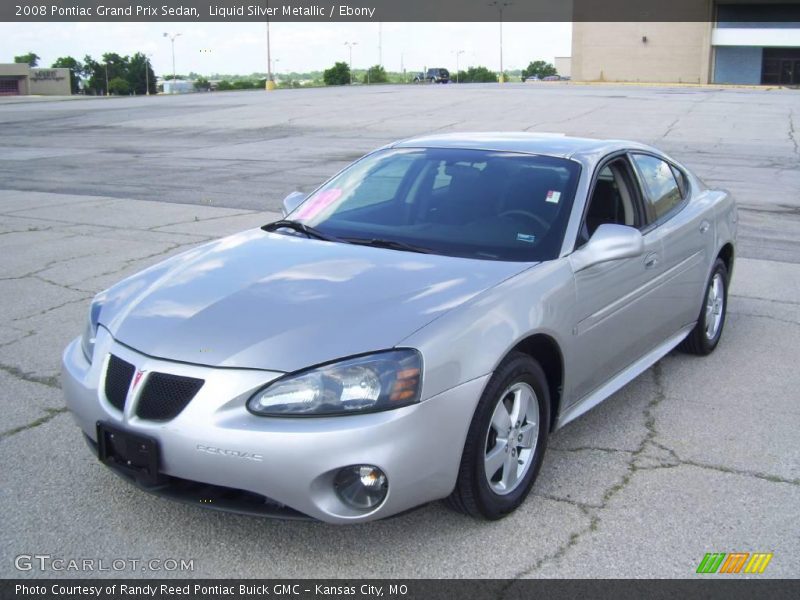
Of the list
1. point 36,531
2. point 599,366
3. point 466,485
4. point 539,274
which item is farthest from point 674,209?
point 36,531

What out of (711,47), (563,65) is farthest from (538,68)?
(711,47)

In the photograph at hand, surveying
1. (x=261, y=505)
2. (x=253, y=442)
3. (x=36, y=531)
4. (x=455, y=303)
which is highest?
(x=455, y=303)

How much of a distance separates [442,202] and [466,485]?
1.72 m

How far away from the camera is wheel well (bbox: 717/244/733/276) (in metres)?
6.27

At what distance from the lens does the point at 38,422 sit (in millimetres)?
4777

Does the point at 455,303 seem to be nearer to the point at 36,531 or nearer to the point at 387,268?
the point at 387,268

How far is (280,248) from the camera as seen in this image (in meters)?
4.48

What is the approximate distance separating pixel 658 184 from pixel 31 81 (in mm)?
107217

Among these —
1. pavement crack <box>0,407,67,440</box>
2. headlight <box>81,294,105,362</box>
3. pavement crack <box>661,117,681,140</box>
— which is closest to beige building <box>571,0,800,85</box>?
pavement crack <box>661,117,681,140</box>

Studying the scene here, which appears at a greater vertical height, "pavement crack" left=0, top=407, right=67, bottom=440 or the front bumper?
the front bumper

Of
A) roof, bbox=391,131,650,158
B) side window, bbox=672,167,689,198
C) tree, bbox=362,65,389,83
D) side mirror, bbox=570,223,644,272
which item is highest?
tree, bbox=362,65,389,83

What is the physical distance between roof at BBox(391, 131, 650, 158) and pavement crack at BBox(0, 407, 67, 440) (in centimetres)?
245

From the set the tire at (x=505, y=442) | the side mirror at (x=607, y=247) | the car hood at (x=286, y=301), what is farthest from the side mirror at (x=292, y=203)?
the tire at (x=505, y=442)
